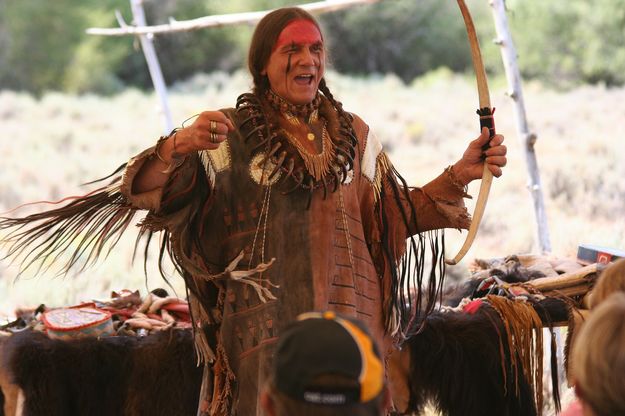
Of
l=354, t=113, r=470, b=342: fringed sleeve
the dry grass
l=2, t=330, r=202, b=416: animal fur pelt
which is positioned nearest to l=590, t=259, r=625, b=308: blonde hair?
l=354, t=113, r=470, b=342: fringed sleeve

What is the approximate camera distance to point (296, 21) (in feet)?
10.5

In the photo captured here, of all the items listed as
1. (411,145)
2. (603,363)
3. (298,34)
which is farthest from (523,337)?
(411,145)

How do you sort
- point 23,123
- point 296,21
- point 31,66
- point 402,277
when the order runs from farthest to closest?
point 31,66, point 23,123, point 402,277, point 296,21

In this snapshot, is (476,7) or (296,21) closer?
(296,21)

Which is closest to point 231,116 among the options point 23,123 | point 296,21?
point 296,21

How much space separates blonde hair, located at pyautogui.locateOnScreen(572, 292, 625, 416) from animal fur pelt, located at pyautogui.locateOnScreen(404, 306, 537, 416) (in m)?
2.31

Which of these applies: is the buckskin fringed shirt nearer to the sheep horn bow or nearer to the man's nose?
the man's nose

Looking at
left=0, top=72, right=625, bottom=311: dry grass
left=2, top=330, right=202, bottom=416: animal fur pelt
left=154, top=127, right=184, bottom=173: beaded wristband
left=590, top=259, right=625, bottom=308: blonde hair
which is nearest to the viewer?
left=590, top=259, right=625, bottom=308: blonde hair

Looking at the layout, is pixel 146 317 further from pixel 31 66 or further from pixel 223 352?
pixel 31 66

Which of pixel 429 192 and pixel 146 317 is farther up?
pixel 429 192

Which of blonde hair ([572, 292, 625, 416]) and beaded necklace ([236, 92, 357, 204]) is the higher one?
beaded necklace ([236, 92, 357, 204])

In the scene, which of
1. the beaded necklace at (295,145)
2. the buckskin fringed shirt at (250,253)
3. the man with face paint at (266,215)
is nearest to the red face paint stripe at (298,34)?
the man with face paint at (266,215)

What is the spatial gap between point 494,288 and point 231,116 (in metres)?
1.81

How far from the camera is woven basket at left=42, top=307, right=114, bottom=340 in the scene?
4.01 metres
